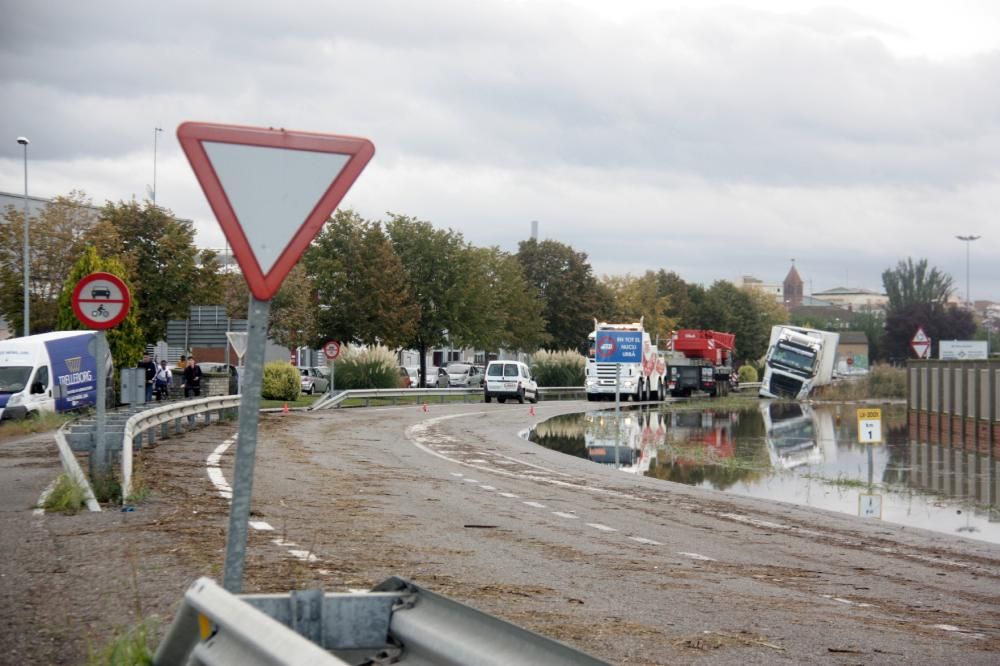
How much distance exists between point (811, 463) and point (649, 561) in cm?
1475

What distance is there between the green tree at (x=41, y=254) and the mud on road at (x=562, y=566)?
3843 centimetres

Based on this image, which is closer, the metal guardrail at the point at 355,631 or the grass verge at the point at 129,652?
the metal guardrail at the point at 355,631

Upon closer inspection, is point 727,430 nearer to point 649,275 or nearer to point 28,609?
point 28,609

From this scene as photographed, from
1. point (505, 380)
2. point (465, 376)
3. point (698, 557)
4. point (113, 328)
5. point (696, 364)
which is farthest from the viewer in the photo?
point (465, 376)

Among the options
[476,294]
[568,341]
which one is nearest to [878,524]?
[476,294]

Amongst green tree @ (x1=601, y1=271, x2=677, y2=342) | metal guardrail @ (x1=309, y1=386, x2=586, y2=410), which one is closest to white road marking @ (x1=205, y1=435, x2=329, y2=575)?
metal guardrail @ (x1=309, y1=386, x2=586, y2=410)

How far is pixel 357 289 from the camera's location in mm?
67062

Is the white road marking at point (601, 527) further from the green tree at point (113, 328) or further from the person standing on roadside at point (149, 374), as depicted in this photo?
the person standing on roadside at point (149, 374)

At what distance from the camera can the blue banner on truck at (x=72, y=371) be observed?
36062mm

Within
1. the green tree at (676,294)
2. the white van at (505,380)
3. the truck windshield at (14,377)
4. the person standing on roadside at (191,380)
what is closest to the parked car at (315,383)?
the white van at (505,380)

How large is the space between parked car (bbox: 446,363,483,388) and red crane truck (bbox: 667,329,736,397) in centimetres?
1179

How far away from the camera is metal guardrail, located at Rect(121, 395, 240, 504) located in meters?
14.5

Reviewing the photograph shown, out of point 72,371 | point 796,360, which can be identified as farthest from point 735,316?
point 72,371

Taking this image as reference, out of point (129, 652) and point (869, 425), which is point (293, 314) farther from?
point (129, 652)
